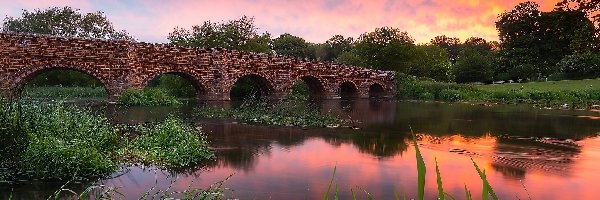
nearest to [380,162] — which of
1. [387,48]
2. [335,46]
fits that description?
[387,48]

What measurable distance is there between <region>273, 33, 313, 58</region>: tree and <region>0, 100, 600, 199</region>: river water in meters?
72.0

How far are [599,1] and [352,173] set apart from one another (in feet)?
59.8

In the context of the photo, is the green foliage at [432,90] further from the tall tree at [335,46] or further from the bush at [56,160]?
the tall tree at [335,46]

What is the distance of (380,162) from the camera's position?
10.1m

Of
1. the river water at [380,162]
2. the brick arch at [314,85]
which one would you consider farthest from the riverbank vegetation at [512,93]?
the river water at [380,162]

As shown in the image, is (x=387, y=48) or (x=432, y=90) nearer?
(x=432, y=90)

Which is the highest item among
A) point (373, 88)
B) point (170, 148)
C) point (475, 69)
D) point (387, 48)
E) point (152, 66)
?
point (387, 48)

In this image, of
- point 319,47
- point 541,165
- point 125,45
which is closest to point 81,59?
point 125,45

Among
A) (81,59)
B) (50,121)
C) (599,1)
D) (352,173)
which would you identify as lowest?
(352,173)

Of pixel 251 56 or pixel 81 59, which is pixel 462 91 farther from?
pixel 81 59

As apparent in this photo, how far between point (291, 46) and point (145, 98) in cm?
6554

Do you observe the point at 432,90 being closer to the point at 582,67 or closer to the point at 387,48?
the point at 387,48

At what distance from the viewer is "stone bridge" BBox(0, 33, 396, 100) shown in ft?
76.2

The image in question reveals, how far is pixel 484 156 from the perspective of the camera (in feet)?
36.3
